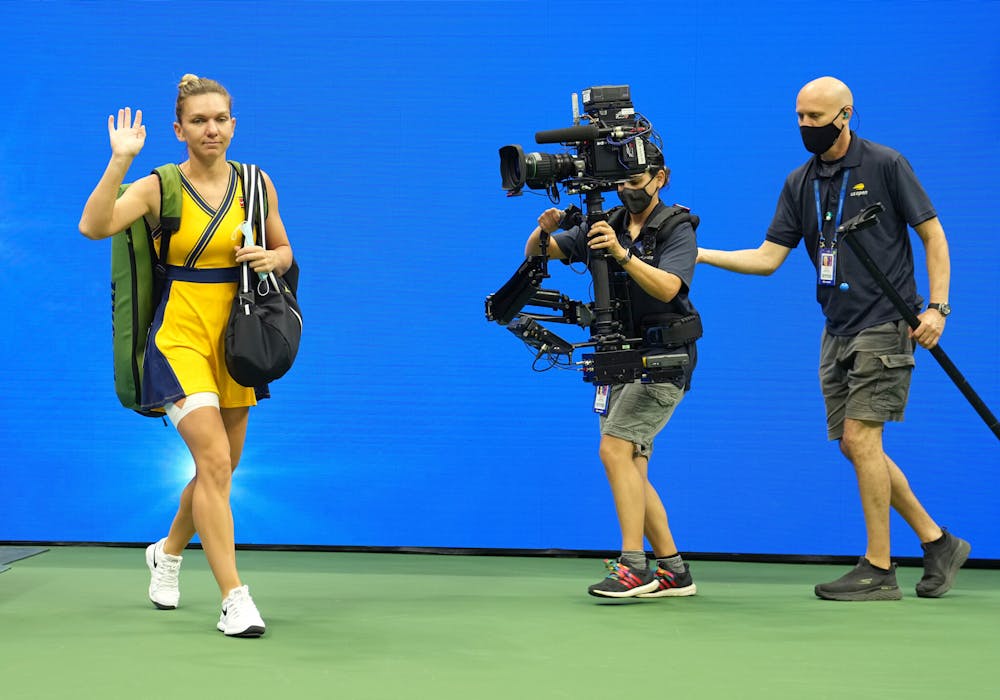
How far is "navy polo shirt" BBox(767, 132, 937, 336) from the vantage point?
432 cm

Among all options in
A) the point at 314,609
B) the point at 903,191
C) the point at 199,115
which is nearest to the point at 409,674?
the point at 314,609

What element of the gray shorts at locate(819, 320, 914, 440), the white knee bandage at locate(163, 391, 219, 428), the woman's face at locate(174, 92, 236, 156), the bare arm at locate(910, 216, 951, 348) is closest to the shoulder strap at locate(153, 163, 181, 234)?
the woman's face at locate(174, 92, 236, 156)

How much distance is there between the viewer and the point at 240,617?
11.4 ft

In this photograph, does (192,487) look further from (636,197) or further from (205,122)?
(636,197)

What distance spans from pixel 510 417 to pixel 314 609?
5.25ft

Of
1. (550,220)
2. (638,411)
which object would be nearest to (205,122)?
(550,220)

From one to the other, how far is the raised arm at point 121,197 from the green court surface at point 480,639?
1.14 meters

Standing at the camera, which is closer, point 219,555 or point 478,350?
point 219,555

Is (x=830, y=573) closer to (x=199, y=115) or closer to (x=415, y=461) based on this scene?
(x=415, y=461)

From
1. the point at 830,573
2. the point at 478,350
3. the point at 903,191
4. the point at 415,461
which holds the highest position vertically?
the point at 903,191

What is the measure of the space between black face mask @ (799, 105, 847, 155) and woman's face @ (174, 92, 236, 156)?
1980 millimetres

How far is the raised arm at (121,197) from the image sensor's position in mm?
3414

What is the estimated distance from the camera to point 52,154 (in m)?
5.51

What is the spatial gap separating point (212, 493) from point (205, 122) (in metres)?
1.07
